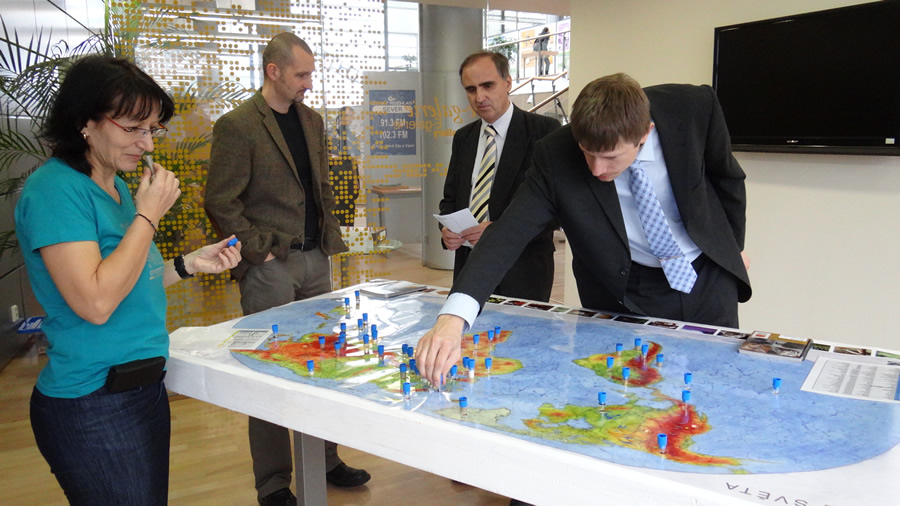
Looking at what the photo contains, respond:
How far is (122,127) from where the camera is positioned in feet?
5.03

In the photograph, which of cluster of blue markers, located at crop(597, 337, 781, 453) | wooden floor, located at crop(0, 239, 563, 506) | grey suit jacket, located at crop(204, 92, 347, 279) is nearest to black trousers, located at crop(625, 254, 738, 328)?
cluster of blue markers, located at crop(597, 337, 781, 453)

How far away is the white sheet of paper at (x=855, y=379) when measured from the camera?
152 centimetres

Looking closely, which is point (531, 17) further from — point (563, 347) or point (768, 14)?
point (563, 347)

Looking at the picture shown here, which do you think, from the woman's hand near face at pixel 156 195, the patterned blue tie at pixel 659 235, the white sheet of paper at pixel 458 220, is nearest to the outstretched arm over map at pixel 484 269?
the patterned blue tie at pixel 659 235

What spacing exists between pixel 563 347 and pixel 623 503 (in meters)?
0.75

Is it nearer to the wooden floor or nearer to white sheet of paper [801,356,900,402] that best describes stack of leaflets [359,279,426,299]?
the wooden floor

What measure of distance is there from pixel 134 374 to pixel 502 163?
1791 millimetres

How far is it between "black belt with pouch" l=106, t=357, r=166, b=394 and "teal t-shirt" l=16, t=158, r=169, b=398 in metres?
0.02

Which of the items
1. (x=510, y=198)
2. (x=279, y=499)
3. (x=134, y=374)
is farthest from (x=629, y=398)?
(x=279, y=499)

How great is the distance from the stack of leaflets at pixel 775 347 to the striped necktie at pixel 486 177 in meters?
1.32

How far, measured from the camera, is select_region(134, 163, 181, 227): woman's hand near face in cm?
159

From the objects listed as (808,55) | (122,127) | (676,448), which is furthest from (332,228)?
(808,55)

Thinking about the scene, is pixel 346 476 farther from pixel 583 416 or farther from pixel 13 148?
pixel 13 148

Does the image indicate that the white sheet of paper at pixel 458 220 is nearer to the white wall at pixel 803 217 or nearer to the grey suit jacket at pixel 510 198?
the grey suit jacket at pixel 510 198
